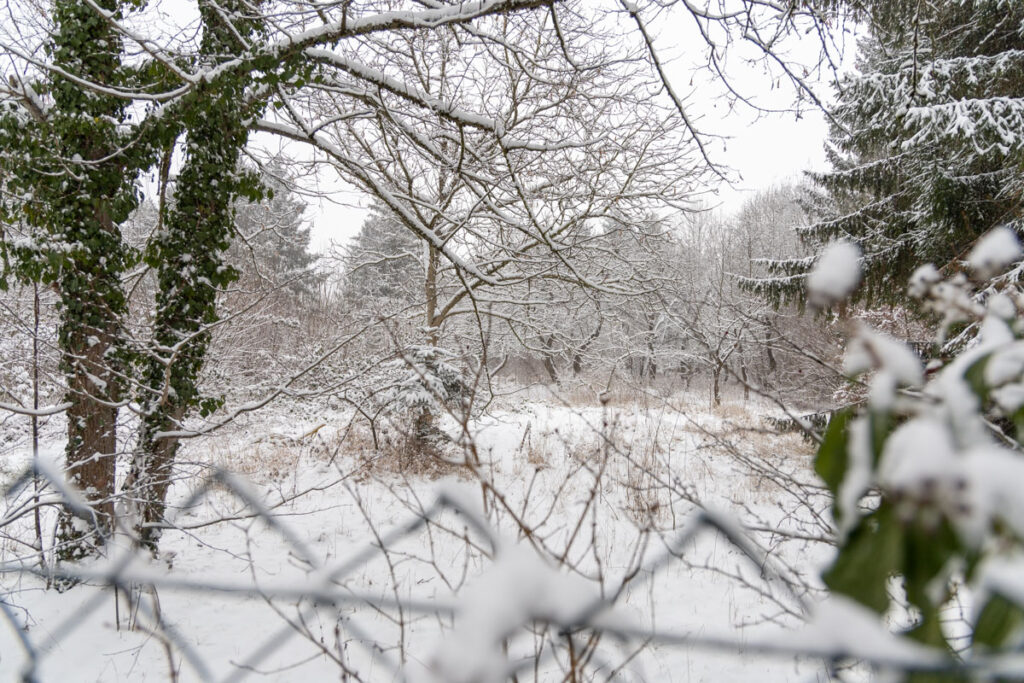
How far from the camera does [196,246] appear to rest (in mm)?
4230

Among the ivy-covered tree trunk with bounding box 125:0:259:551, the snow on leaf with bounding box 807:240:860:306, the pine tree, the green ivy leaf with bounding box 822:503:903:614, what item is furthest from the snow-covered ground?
the pine tree

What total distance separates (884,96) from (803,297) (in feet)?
8.73

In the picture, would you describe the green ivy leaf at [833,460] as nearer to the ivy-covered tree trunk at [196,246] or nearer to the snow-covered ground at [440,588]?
the snow-covered ground at [440,588]

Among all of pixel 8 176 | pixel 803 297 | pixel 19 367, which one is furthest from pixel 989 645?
pixel 19 367

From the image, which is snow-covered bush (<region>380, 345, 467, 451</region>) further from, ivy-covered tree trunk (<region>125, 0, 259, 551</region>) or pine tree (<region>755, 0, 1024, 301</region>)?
pine tree (<region>755, 0, 1024, 301</region>)

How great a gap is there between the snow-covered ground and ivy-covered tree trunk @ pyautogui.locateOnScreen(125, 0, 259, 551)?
1.72ft

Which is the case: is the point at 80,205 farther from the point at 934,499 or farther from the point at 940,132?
the point at 940,132

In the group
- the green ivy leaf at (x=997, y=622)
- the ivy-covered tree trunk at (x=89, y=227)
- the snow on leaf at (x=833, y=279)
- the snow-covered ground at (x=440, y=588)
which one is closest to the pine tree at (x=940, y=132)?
the snow-covered ground at (x=440, y=588)

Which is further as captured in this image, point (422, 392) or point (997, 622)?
point (422, 392)

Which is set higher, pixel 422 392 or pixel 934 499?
pixel 934 499

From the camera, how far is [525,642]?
307 cm

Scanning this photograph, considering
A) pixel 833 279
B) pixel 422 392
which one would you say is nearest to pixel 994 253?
pixel 833 279

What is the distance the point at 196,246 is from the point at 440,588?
3524 mm

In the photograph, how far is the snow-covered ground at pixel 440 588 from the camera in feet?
1.81
